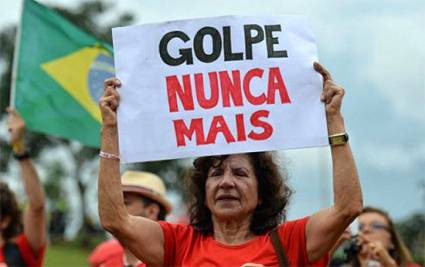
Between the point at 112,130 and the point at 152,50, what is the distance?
40 cm

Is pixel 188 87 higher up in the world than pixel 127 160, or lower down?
higher up

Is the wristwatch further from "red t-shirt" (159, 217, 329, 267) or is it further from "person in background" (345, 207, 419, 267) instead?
"person in background" (345, 207, 419, 267)

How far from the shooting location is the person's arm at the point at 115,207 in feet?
13.9

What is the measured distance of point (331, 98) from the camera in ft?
14.0

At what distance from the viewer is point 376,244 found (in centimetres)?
631

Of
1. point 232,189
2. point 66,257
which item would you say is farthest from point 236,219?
point 66,257

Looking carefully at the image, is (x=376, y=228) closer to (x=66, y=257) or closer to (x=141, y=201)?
(x=141, y=201)

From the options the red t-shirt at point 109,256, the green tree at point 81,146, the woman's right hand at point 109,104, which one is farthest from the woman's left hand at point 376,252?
the green tree at point 81,146

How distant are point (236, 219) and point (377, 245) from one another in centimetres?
212

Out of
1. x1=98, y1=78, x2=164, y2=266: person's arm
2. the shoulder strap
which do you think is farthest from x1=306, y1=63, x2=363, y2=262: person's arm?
x1=98, y1=78, x2=164, y2=266: person's arm

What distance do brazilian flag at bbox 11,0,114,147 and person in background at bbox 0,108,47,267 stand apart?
123cm

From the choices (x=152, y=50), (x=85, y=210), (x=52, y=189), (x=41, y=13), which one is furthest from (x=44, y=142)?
(x=152, y=50)

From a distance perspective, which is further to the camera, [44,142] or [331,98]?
[44,142]

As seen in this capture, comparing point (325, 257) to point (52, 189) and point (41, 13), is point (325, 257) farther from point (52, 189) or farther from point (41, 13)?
point (52, 189)
